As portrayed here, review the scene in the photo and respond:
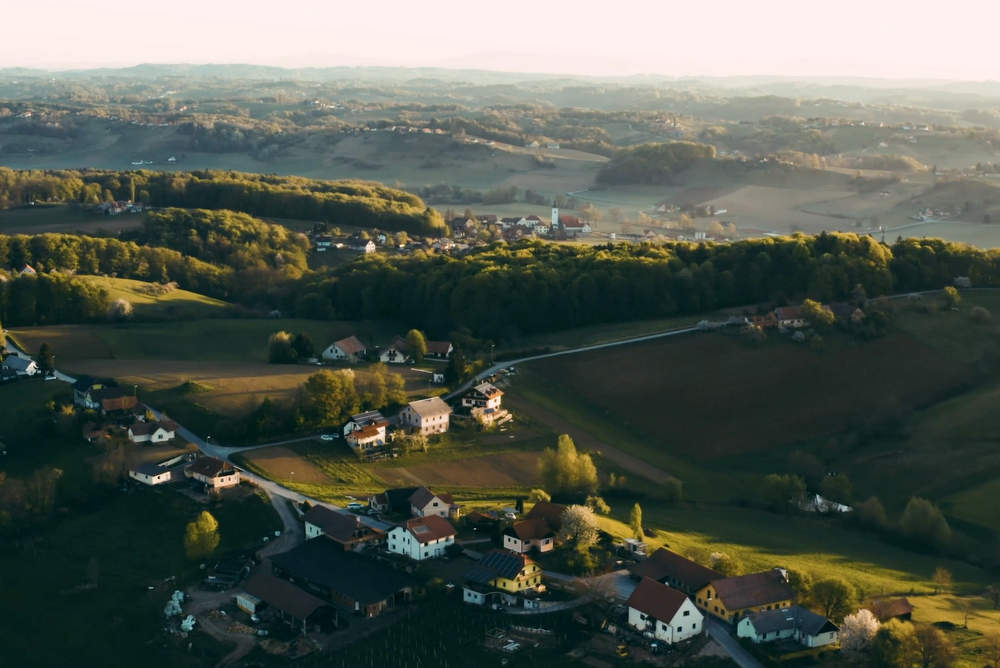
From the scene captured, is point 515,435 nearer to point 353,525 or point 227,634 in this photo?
point 353,525

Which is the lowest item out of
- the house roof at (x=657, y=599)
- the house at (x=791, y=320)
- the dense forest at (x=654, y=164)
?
the dense forest at (x=654, y=164)

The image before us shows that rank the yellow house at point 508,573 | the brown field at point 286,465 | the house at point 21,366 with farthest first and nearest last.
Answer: the house at point 21,366, the brown field at point 286,465, the yellow house at point 508,573

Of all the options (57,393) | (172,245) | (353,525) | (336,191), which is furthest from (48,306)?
(336,191)

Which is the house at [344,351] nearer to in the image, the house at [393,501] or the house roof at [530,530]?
the house at [393,501]

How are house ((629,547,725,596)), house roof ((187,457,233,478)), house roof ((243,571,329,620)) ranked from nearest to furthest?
house roof ((243,571,329,620))
house ((629,547,725,596))
house roof ((187,457,233,478))

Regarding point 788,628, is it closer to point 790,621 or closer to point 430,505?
point 790,621

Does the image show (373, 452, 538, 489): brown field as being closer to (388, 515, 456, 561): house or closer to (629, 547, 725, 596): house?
(388, 515, 456, 561): house

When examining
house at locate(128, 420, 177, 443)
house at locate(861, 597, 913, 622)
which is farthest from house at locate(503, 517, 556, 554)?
house at locate(128, 420, 177, 443)

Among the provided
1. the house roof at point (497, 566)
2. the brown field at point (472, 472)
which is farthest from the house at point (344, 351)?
the house roof at point (497, 566)
